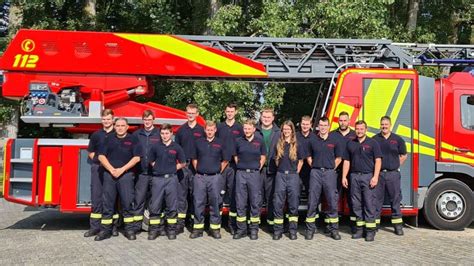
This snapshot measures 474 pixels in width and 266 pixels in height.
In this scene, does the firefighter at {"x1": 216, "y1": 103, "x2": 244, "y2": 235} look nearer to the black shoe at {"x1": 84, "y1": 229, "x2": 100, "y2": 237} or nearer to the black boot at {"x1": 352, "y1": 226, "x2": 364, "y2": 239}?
the black boot at {"x1": 352, "y1": 226, "x2": 364, "y2": 239}

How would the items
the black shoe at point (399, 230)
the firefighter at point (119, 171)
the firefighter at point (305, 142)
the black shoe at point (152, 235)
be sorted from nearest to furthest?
the firefighter at point (119, 171) → the black shoe at point (152, 235) → the firefighter at point (305, 142) → the black shoe at point (399, 230)

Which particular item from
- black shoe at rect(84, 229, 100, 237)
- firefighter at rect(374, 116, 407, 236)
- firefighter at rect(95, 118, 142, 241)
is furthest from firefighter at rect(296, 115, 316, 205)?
black shoe at rect(84, 229, 100, 237)

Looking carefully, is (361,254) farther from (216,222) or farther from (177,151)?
(177,151)

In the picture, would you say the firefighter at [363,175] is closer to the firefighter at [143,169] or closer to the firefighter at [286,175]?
the firefighter at [286,175]

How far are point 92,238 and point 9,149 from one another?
1.89 meters

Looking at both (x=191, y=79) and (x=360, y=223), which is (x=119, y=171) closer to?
(x=191, y=79)

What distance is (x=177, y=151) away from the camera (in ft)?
23.8

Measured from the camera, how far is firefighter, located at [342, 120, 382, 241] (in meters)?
7.40

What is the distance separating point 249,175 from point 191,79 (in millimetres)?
2380

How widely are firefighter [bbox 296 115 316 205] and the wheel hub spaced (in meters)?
2.41

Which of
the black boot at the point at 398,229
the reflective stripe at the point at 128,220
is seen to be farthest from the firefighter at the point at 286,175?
the reflective stripe at the point at 128,220

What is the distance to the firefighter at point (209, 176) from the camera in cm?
731

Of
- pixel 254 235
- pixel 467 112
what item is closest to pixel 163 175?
pixel 254 235

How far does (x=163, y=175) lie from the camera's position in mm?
7234
